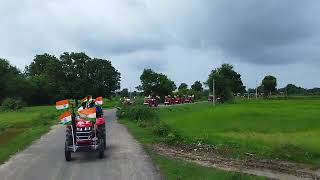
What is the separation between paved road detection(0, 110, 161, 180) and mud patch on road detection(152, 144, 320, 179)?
154 cm

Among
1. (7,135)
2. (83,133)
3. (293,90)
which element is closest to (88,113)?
(83,133)

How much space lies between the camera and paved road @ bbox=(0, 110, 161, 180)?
14453mm

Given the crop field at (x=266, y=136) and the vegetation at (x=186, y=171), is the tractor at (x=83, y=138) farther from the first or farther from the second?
the crop field at (x=266, y=136)

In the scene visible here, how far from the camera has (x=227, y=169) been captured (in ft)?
50.1

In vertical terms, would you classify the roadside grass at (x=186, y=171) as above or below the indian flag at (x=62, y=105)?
below

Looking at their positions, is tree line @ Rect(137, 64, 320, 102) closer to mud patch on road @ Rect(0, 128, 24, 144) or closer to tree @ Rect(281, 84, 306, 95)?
tree @ Rect(281, 84, 306, 95)

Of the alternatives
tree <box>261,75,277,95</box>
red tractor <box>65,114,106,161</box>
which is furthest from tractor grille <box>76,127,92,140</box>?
tree <box>261,75,277,95</box>

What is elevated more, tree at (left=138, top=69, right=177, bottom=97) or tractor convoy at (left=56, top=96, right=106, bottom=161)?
tree at (left=138, top=69, right=177, bottom=97)

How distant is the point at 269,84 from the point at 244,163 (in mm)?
121593

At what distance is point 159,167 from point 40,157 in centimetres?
567

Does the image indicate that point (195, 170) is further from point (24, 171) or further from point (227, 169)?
point (24, 171)

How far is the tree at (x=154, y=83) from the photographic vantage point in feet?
320

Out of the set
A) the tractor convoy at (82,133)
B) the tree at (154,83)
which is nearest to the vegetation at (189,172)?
the tractor convoy at (82,133)

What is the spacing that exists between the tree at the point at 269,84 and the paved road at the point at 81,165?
383ft
